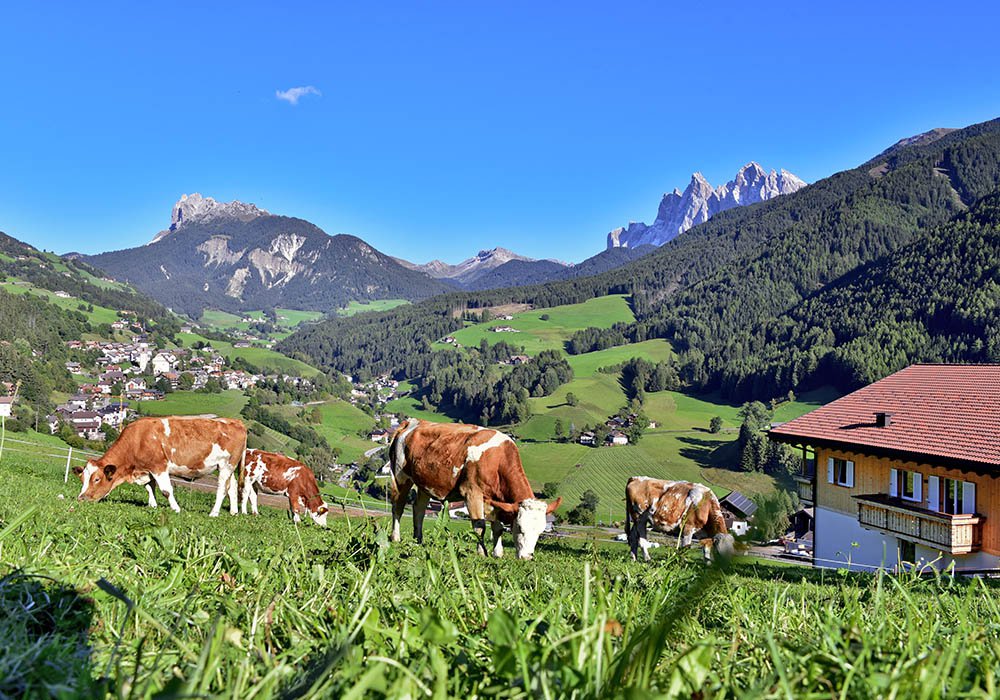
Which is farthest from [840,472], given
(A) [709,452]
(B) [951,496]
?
(A) [709,452]

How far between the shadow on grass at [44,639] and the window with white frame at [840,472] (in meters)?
28.5

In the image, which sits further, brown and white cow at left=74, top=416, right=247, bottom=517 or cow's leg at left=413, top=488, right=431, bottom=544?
brown and white cow at left=74, top=416, right=247, bottom=517

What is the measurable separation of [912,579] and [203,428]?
16.4m

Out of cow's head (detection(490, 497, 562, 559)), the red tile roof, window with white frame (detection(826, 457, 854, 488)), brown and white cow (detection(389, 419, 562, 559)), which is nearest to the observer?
cow's head (detection(490, 497, 562, 559))

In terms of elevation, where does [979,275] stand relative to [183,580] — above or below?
above

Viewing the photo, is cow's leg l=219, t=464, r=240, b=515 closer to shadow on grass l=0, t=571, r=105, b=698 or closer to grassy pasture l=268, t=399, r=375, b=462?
shadow on grass l=0, t=571, r=105, b=698

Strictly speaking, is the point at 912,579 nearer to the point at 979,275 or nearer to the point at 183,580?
the point at 183,580

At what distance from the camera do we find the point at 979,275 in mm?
190000

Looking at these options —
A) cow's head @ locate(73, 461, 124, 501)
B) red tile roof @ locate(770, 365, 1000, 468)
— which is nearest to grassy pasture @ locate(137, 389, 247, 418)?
cow's head @ locate(73, 461, 124, 501)

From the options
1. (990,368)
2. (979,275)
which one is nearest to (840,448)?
(990,368)

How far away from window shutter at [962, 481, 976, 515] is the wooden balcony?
1.69ft

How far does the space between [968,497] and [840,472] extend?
5260mm

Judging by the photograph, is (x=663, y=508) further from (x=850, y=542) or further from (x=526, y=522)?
(x=850, y=542)

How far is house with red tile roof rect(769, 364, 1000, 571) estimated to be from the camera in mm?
20438
